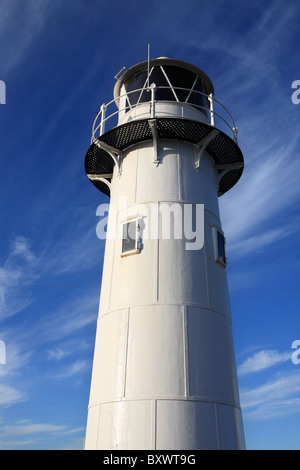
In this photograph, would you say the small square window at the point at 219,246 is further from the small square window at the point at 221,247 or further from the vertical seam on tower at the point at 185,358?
the vertical seam on tower at the point at 185,358

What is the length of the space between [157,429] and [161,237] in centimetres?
465

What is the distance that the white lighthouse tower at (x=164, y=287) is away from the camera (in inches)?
326

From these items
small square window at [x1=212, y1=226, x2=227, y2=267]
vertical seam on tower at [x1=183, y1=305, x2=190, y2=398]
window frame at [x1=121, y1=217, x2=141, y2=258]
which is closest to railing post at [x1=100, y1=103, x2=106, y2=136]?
window frame at [x1=121, y1=217, x2=141, y2=258]

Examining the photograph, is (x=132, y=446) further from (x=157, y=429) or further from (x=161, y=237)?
(x=161, y=237)

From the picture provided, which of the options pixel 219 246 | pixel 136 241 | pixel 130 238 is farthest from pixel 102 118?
pixel 219 246

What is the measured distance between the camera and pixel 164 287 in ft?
31.2

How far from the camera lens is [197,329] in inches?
360

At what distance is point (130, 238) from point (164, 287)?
180 centimetres

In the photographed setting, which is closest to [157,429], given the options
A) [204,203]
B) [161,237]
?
[161,237]

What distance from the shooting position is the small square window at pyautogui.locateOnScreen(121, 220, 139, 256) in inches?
404

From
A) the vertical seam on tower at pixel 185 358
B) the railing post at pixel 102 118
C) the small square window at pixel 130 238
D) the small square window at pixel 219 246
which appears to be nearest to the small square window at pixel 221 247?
the small square window at pixel 219 246

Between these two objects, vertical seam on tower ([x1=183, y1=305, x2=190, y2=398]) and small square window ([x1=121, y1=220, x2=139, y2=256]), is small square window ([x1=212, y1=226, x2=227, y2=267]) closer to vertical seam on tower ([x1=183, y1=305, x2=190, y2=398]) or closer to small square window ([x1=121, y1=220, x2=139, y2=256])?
vertical seam on tower ([x1=183, y1=305, x2=190, y2=398])

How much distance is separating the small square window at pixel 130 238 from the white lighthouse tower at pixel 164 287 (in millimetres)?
32

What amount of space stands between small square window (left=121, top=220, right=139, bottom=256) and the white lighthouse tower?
3 centimetres
